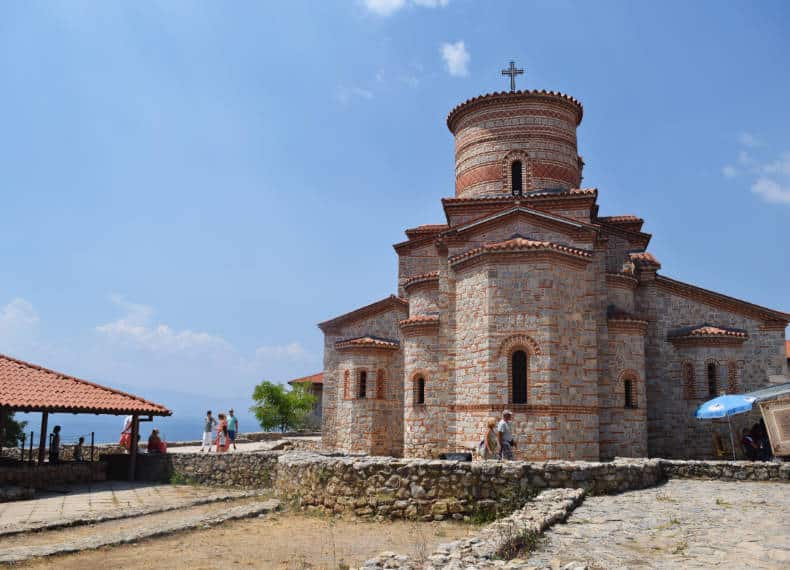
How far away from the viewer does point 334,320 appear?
20938 mm

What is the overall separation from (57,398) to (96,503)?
10.6 feet

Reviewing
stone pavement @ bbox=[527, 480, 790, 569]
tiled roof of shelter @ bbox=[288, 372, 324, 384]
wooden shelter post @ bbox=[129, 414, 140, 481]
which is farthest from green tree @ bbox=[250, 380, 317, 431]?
stone pavement @ bbox=[527, 480, 790, 569]

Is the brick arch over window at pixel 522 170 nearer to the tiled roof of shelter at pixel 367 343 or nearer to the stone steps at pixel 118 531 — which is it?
the tiled roof of shelter at pixel 367 343

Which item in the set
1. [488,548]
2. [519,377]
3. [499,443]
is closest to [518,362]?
[519,377]

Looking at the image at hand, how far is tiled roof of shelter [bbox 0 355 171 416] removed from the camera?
43.9 ft

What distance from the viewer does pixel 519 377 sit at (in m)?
13.6

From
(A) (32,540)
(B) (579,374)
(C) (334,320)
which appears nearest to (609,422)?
(B) (579,374)

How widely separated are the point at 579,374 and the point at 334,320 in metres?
9.47

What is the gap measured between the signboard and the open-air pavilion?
13.1m

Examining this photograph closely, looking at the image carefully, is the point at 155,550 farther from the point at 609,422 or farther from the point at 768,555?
the point at 609,422

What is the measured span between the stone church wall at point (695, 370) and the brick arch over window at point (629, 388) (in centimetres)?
196

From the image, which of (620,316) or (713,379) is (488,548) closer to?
(620,316)

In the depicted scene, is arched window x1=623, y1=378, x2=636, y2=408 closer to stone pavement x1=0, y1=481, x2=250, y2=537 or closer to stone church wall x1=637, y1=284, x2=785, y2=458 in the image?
stone church wall x1=637, y1=284, x2=785, y2=458

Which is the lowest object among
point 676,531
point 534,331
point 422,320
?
point 676,531
